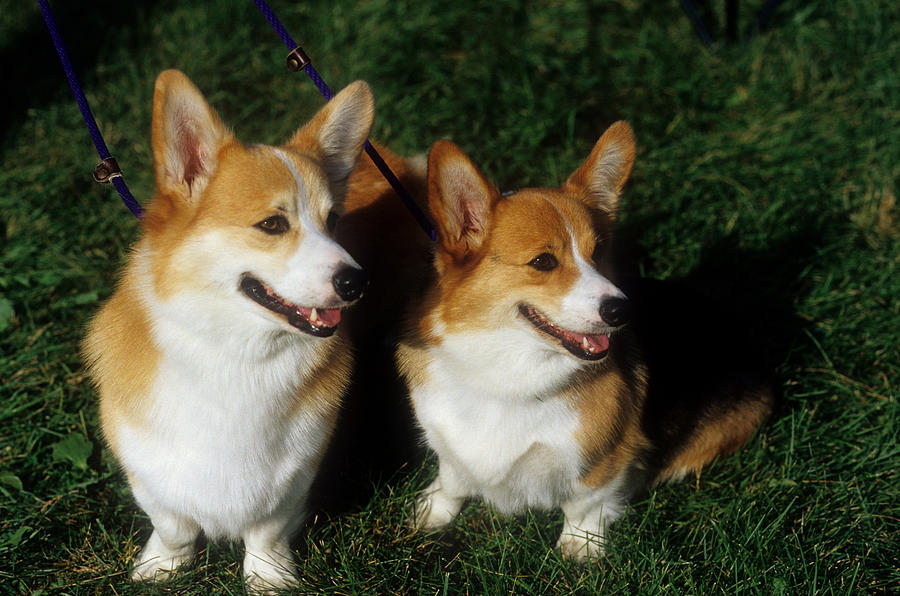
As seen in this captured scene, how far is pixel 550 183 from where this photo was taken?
4.23 metres

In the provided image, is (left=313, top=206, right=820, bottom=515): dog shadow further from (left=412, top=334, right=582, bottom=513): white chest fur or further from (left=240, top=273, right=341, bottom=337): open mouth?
(left=240, top=273, right=341, bottom=337): open mouth

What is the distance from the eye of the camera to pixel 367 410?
324 cm

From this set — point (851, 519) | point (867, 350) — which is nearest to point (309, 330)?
point (851, 519)

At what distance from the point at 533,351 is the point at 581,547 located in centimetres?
80

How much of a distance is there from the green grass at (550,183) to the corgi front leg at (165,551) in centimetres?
6

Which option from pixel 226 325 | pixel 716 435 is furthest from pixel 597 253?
pixel 226 325

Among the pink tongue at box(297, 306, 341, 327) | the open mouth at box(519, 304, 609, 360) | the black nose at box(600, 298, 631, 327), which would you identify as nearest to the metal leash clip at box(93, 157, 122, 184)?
the pink tongue at box(297, 306, 341, 327)

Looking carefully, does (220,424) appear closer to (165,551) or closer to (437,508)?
(165,551)

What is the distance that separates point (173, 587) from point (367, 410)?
992 millimetres

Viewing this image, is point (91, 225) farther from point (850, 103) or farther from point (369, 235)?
point (850, 103)

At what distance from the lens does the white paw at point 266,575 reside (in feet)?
8.49

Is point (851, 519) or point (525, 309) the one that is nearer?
point (525, 309)

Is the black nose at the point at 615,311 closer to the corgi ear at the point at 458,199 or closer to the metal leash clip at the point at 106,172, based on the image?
the corgi ear at the point at 458,199

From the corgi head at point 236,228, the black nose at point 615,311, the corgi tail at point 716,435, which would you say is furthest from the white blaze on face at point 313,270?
the corgi tail at point 716,435
